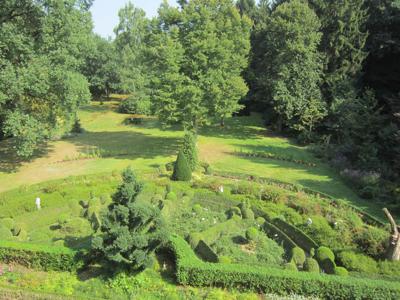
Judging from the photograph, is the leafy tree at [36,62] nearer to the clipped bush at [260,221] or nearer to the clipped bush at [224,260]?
the clipped bush at [260,221]

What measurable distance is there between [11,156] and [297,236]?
24.9 metres

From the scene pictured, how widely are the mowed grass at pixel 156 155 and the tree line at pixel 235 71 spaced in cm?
184

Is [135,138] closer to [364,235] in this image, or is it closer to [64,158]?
[64,158]

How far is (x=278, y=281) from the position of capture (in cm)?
1291

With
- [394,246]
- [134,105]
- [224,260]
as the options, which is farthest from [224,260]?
[134,105]

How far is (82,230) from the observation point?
17328mm

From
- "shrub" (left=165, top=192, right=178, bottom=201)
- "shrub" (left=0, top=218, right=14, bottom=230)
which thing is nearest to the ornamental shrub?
"shrub" (left=165, top=192, right=178, bottom=201)

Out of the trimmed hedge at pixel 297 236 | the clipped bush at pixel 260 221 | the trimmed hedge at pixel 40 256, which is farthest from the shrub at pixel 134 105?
the trimmed hedge at pixel 40 256

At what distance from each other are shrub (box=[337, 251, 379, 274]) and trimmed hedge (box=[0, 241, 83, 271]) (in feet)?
32.9

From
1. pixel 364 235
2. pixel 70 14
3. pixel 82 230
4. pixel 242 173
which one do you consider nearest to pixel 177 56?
pixel 70 14

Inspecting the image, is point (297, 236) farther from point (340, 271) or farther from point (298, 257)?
point (340, 271)

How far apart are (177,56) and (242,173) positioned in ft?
35.6

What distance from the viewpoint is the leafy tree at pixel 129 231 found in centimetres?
1277

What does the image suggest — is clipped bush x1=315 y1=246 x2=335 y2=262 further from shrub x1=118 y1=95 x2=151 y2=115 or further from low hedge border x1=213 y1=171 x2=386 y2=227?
shrub x1=118 y1=95 x2=151 y2=115
